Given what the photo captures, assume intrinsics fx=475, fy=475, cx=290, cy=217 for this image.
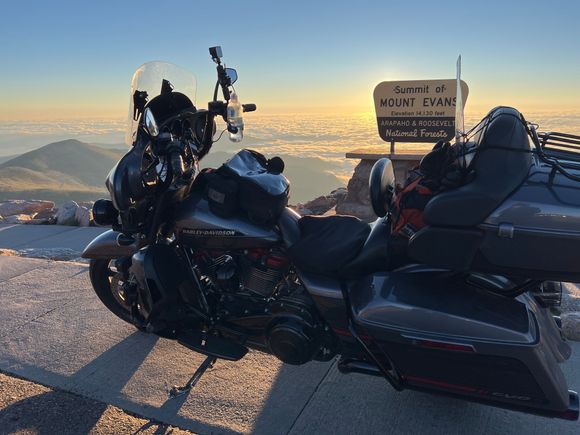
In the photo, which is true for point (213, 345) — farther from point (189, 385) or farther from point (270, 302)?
point (270, 302)

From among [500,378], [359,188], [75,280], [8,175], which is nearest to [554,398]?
[500,378]

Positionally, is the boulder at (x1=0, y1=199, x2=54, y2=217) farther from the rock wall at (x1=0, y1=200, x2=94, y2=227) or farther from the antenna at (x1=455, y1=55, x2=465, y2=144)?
the antenna at (x1=455, y1=55, x2=465, y2=144)

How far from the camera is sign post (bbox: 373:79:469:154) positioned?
6605 millimetres

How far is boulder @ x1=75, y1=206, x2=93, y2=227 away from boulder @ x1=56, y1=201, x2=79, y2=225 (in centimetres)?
8

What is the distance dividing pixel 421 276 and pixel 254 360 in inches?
58.6

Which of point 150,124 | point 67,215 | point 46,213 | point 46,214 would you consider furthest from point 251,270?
point 46,213

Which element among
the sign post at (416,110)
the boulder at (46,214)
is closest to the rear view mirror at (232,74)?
the sign post at (416,110)

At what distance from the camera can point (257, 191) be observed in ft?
8.11

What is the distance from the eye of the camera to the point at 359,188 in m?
7.11

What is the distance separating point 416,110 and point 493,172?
5265 millimetres

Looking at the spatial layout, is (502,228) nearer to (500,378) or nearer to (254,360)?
(500,378)

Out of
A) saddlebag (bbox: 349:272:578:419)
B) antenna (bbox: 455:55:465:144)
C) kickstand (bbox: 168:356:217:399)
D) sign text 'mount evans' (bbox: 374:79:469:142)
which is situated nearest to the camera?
saddlebag (bbox: 349:272:578:419)

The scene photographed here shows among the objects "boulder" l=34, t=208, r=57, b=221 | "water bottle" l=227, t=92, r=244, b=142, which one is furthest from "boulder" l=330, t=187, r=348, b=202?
"boulder" l=34, t=208, r=57, b=221

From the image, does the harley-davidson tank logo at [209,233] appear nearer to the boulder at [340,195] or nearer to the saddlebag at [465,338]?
the saddlebag at [465,338]
